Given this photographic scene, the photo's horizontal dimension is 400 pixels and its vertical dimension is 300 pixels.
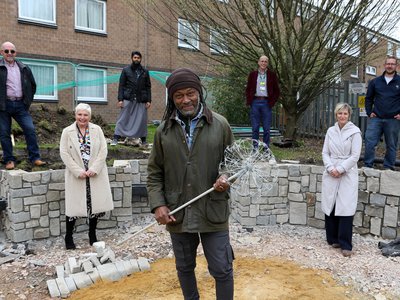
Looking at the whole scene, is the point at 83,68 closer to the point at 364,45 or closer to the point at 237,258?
the point at 364,45

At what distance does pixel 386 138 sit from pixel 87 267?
4.75m

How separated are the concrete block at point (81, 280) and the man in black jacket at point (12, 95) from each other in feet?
8.24

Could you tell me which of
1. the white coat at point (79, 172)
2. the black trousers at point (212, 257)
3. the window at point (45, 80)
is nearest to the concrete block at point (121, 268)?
the white coat at point (79, 172)

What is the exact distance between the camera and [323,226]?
6.17m

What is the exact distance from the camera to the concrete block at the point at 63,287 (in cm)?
391

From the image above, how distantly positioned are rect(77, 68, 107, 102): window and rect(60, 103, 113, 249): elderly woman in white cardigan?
9.73m

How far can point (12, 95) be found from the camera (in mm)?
5855

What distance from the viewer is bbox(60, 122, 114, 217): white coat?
16.3 feet

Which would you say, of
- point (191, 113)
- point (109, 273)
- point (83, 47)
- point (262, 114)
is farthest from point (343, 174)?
point (83, 47)

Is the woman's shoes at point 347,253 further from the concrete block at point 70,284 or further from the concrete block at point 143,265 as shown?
the concrete block at point 70,284

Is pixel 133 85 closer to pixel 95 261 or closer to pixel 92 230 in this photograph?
pixel 92 230

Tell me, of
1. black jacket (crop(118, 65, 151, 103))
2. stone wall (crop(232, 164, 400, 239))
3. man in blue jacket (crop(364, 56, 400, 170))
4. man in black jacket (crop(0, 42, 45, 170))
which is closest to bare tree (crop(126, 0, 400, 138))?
black jacket (crop(118, 65, 151, 103))

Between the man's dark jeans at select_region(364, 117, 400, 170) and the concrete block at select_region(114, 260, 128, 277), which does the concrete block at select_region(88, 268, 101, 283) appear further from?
the man's dark jeans at select_region(364, 117, 400, 170)

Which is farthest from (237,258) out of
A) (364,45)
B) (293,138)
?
(364,45)
